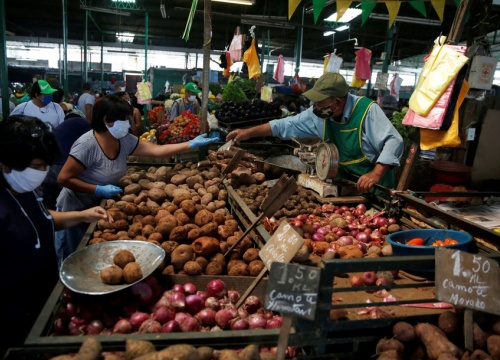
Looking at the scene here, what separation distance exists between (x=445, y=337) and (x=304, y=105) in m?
11.6

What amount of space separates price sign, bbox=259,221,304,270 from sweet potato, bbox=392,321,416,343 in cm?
57

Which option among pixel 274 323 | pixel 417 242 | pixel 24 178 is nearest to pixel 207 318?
→ pixel 274 323

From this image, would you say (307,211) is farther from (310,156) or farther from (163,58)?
(163,58)

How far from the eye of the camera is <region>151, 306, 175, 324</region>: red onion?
203cm

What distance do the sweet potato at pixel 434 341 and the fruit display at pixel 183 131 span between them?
5926 millimetres

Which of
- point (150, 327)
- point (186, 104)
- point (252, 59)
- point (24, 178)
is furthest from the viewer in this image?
point (186, 104)

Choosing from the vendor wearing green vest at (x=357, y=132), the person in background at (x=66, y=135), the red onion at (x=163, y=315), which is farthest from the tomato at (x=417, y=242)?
the person in background at (x=66, y=135)

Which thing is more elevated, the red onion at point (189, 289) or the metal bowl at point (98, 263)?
the metal bowl at point (98, 263)

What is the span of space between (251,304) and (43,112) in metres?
7.01

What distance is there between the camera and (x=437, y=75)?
3.59m

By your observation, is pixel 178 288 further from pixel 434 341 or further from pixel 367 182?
pixel 367 182

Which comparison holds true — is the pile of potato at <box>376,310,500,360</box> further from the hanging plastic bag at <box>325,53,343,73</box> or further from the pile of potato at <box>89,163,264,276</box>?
the hanging plastic bag at <box>325,53,343,73</box>

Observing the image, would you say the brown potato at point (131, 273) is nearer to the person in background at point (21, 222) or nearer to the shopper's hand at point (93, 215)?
the person in background at point (21, 222)

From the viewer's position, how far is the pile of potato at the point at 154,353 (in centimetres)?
144
